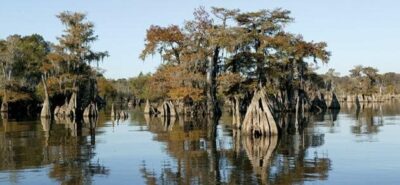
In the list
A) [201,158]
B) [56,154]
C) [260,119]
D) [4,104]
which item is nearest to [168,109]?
[4,104]

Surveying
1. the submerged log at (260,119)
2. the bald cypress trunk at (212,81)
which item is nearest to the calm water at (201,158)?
the submerged log at (260,119)

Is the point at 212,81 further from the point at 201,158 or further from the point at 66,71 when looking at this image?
the point at 201,158

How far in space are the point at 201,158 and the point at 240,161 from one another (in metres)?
1.75

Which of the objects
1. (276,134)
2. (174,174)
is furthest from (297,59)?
(174,174)

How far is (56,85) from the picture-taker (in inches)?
2331

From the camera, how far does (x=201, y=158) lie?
861 inches

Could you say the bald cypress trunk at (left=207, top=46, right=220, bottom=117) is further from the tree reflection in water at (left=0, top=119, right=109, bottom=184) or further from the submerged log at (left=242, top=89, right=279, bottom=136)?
the submerged log at (left=242, top=89, right=279, bottom=136)

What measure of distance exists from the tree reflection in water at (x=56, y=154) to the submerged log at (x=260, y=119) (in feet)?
27.5

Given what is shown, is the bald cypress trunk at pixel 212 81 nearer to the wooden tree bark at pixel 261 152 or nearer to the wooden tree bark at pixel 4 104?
the wooden tree bark at pixel 261 152

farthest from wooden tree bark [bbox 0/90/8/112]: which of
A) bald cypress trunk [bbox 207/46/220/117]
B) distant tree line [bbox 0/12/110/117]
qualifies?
bald cypress trunk [bbox 207/46/220/117]

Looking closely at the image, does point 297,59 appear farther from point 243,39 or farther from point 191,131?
point 191,131

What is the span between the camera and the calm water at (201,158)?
56.6ft

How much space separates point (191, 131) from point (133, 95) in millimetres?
87485

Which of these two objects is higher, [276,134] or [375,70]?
[375,70]
